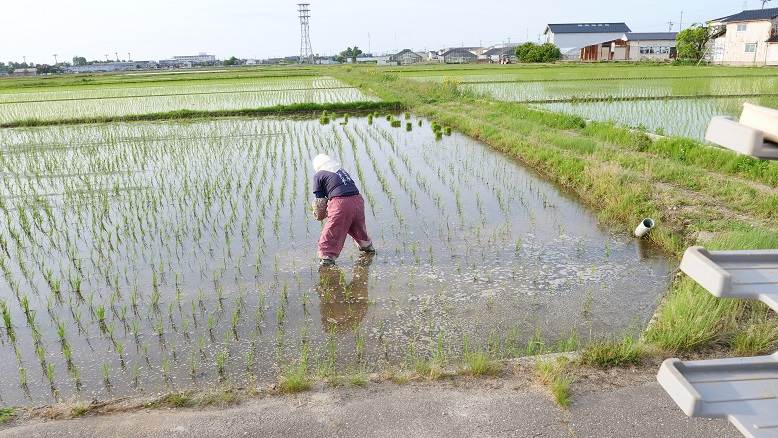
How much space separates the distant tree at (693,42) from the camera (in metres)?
31.1

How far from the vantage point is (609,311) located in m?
3.82

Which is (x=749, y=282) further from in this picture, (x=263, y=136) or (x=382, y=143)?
(x=263, y=136)

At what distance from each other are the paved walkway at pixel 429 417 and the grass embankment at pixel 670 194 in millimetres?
401

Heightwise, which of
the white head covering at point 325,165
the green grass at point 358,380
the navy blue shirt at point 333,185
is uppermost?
the white head covering at point 325,165

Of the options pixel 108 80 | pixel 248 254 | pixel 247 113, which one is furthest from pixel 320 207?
pixel 108 80

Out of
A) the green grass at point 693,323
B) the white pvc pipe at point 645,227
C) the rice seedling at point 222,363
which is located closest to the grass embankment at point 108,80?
the white pvc pipe at point 645,227

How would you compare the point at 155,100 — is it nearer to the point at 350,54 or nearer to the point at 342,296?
the point at 342,296

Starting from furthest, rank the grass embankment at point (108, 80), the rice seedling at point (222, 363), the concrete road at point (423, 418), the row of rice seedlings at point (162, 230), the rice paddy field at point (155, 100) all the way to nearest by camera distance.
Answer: the grass embankment at point (108, 80)
the rice paddy field at point (155, 100)
the row of rice seedlings at point (162, 230)
the rice seedling at point (222, 363)
the concrete road at point (423, 418)

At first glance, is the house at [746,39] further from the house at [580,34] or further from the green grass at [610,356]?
the green grass at [610,356]

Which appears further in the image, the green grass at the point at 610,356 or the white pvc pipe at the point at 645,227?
the white pvc pipe at the point at 645,227

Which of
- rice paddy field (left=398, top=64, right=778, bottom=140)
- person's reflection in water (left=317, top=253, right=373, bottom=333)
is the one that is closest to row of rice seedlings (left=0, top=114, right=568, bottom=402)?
person's reflection in water (left=317, top=253, right=373, bottom=333)

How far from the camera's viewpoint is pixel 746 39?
29.1 meters

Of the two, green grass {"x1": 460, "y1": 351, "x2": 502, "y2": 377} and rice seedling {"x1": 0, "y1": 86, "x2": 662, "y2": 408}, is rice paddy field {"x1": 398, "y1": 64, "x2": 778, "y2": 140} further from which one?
green grass {"x1": 460, "y1": 351, "x2": 502, "y2": 377}

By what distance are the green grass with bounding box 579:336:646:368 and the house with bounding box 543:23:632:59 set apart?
175 ft
